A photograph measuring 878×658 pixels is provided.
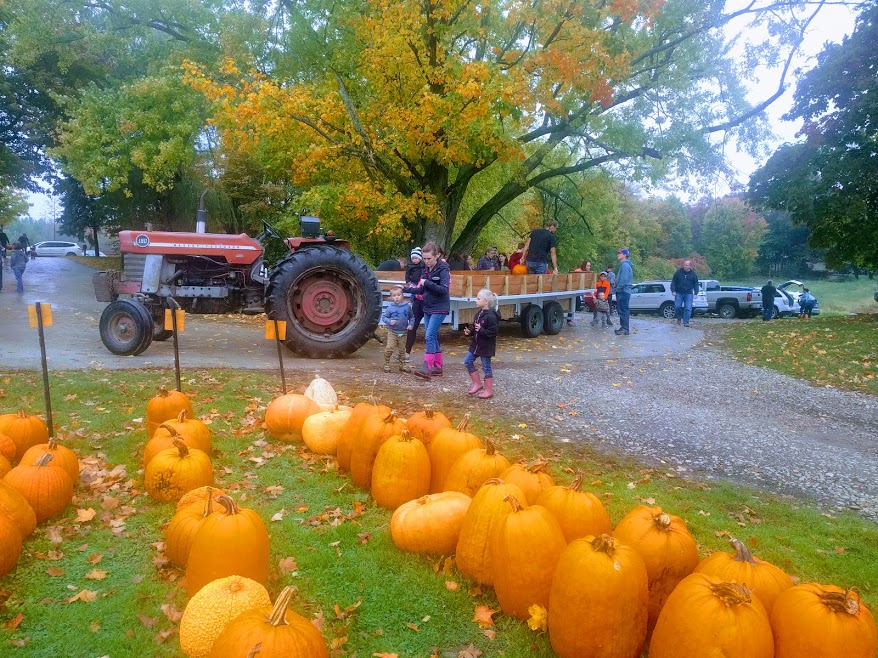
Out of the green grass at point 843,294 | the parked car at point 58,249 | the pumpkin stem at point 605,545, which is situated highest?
the parked car at point 58,249

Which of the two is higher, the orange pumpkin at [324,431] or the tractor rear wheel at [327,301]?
the tractor rear wheel at [327,301]

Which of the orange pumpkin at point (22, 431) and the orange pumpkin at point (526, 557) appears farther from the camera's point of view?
the orange pumpkin at point (22, 431)

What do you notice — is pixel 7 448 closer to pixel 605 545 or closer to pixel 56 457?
pixel 56 457

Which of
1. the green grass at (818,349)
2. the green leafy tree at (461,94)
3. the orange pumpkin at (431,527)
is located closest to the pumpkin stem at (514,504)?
the orange pumpkin at (431,527)

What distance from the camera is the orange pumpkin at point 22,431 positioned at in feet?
14.9

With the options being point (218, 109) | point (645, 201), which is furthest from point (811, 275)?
point (218, 109)

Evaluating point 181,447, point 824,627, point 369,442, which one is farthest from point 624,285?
point 824,627

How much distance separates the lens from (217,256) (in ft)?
31.2

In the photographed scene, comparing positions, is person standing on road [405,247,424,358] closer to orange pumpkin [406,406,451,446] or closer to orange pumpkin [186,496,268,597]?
orange pumpkin [406,406,451,446]

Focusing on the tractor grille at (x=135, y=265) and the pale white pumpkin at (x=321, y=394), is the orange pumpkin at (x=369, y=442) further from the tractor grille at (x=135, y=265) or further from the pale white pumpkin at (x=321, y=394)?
the tractor grille at (x=135, y=265)

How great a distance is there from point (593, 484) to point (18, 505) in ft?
12.6

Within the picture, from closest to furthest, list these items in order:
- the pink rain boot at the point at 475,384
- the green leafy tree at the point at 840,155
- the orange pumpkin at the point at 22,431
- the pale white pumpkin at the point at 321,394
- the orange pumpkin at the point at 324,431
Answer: the orange pumpkin at the point at 22,431 < the orange pumpkin at the point at 324,431 < the pale white pumpkin at the point at 321,394 < the pink rain boot at the point at 475,384 < the green leafy tree at the point at 840,155

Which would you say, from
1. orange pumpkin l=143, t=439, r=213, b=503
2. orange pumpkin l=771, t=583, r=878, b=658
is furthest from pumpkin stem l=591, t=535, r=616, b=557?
orange pumpkin l=143, t=439, r=213, b=503

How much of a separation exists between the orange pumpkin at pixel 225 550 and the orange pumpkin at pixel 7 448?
215cm
